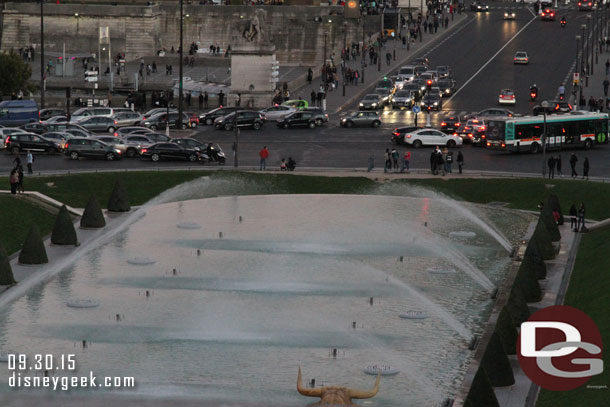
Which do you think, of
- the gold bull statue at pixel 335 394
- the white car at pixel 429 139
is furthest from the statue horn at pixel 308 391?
the white car at pixel 429 139

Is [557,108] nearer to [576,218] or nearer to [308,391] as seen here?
[576,218]

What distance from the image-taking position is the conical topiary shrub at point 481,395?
32.8 meters

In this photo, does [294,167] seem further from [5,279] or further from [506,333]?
[506,333]

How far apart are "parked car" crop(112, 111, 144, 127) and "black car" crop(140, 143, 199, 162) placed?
44.1 feet

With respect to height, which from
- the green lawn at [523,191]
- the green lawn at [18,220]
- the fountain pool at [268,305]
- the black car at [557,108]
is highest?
the black car at [557,108]

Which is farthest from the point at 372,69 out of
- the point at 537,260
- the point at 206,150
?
the point at 537,260

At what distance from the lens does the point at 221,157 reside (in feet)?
245

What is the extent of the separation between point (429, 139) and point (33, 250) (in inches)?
1397

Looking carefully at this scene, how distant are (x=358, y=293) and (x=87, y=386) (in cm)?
1306

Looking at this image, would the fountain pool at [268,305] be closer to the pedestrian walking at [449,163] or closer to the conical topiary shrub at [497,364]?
the conical topiary shrub at [497,364]

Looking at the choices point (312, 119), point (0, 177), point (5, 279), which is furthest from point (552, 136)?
point (5, 279)

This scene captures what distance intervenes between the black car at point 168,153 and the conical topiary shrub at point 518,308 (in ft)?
117

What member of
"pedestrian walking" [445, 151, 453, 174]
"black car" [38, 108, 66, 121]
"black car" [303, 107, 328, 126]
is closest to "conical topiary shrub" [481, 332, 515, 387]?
"pedestrian walking" [445, 151, 453, 174]

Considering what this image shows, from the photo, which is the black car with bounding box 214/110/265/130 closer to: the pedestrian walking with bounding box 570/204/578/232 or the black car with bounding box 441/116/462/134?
the black car with bounding box 441/116/462/134
